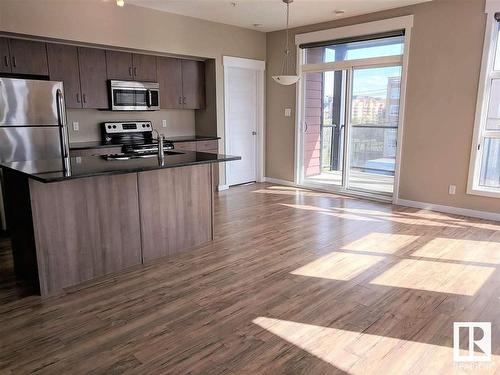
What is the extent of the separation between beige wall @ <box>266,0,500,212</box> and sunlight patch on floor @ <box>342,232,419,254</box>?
53.9 inches

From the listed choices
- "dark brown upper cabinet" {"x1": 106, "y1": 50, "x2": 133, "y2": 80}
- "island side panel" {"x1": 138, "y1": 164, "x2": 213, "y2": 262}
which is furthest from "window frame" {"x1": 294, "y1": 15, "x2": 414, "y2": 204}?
"island side panel" {"x1": 138, "y1": 164, "x2": 213, "y2": 262}

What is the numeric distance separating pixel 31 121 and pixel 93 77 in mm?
1127

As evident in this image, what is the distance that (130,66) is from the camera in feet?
17.7

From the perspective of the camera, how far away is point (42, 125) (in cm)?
433

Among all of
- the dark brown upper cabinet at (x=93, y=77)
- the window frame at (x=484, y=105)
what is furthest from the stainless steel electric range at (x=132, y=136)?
the window frame at (x=484, y=105)

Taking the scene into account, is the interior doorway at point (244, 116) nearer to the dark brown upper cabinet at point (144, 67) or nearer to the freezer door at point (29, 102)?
the dark brown upper cabinet at point (144, 67)

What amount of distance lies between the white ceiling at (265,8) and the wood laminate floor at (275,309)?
2959 millimetres

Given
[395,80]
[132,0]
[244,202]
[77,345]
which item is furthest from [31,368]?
[395,80]

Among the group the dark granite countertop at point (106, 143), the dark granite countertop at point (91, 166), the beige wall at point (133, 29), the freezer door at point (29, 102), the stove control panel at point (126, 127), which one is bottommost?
the dark granite countertop at point (91, 166)

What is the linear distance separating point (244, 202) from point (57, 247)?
3117 mm

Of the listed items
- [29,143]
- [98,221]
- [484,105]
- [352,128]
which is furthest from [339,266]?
[29,143]

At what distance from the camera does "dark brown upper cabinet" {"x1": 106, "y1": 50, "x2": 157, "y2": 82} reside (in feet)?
17.1

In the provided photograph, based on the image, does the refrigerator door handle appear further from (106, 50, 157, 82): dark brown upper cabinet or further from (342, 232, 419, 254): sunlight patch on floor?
(342, 232, 419, 254): sunlight patch on floor

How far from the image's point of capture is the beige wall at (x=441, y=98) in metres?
4.59
